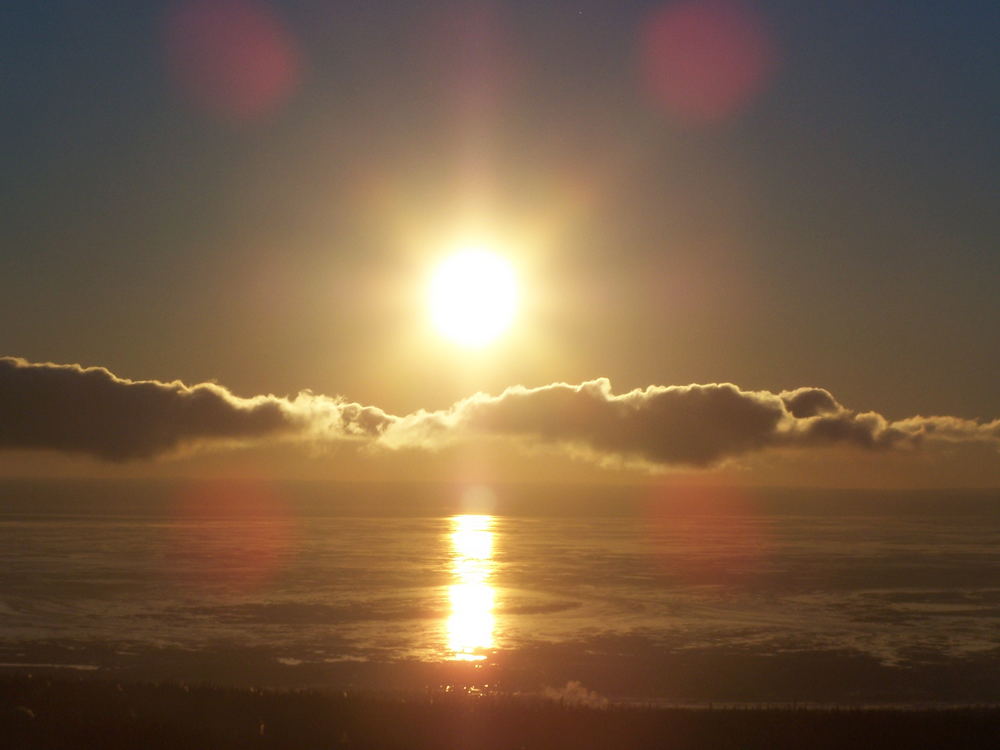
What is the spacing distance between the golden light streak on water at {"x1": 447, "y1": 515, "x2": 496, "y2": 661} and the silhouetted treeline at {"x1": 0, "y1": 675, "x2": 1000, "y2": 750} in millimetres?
19613

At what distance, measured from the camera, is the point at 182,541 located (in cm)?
13675

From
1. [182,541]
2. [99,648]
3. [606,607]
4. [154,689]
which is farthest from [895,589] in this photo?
[182,541]

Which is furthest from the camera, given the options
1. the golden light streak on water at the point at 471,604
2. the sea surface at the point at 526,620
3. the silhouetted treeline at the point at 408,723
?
the golden light streak on water at the point at 471,604

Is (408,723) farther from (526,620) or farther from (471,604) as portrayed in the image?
(471,604)

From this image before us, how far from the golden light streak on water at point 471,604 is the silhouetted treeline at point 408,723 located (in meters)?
19.6

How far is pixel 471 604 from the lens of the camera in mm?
68375

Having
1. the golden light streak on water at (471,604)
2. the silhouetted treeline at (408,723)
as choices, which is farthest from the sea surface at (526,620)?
the silhouetted treeline at (408,723)

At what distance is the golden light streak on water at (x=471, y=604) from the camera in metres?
49.4

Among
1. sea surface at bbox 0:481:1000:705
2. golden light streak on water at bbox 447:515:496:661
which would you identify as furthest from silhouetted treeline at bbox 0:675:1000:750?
golden light streak on water at bbox 447:515:496:661

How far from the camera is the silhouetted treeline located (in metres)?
22.4

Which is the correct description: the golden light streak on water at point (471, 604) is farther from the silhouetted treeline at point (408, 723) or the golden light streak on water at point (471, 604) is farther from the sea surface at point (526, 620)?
the silhouetted treeline at point (408, 723)

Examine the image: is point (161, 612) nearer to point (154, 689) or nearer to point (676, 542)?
point (154, 689)

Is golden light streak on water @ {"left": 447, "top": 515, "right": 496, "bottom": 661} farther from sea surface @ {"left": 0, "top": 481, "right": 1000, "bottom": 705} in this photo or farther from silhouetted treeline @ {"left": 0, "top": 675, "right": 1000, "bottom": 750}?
silhouetted treeline @ {"left": 0, "top": 675, "right": 1000, "bottom": 750}

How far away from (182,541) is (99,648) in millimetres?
93628
